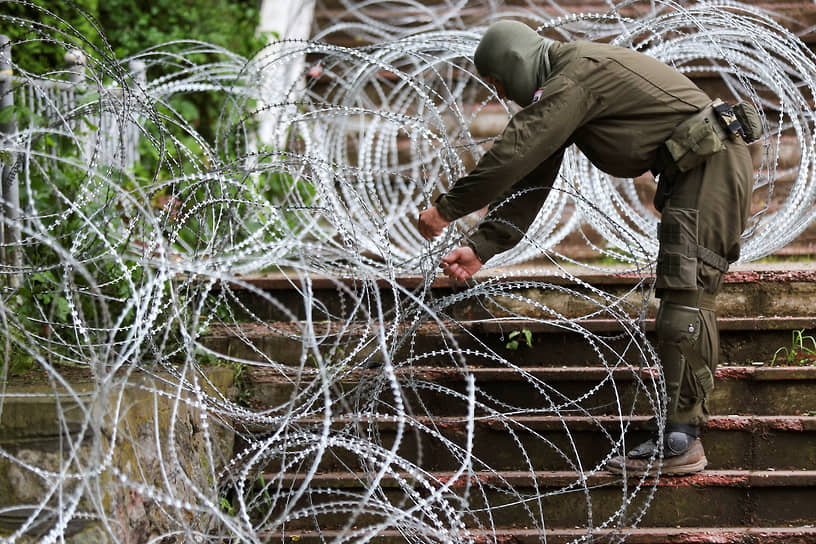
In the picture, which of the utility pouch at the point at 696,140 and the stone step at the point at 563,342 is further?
the stone step at the point at 563,342

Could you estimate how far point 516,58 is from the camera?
3391 millimetres

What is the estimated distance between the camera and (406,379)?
357 centimetres

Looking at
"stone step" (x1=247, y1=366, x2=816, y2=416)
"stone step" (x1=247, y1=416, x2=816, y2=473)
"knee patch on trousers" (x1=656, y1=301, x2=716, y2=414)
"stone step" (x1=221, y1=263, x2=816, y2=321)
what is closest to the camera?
"knee patch on trousers" (x1=656, y1=301, x2=716, y2=414)

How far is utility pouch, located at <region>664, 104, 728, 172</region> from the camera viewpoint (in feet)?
A: 10.6

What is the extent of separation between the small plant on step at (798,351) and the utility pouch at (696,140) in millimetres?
1221

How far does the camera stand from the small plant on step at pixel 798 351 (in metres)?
3.94

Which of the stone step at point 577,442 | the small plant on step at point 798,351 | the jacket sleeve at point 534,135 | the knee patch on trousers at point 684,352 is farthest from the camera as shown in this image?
the small plant on step at point 798,351

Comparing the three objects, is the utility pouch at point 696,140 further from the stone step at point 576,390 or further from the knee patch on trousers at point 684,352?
the stone step at point 576,390

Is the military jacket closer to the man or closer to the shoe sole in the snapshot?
the man

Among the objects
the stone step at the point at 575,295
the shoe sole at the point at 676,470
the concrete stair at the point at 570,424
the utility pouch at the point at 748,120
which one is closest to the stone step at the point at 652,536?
the concrete stair at the point at 570,424

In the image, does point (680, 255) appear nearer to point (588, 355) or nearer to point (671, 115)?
point (671, 115)

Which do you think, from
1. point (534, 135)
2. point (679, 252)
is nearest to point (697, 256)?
point (679, 252)

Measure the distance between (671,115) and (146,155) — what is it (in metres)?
4.14

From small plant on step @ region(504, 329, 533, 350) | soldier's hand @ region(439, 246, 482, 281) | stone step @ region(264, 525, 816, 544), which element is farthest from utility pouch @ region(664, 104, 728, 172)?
stone step @ region(264, 525, 816, 544)
